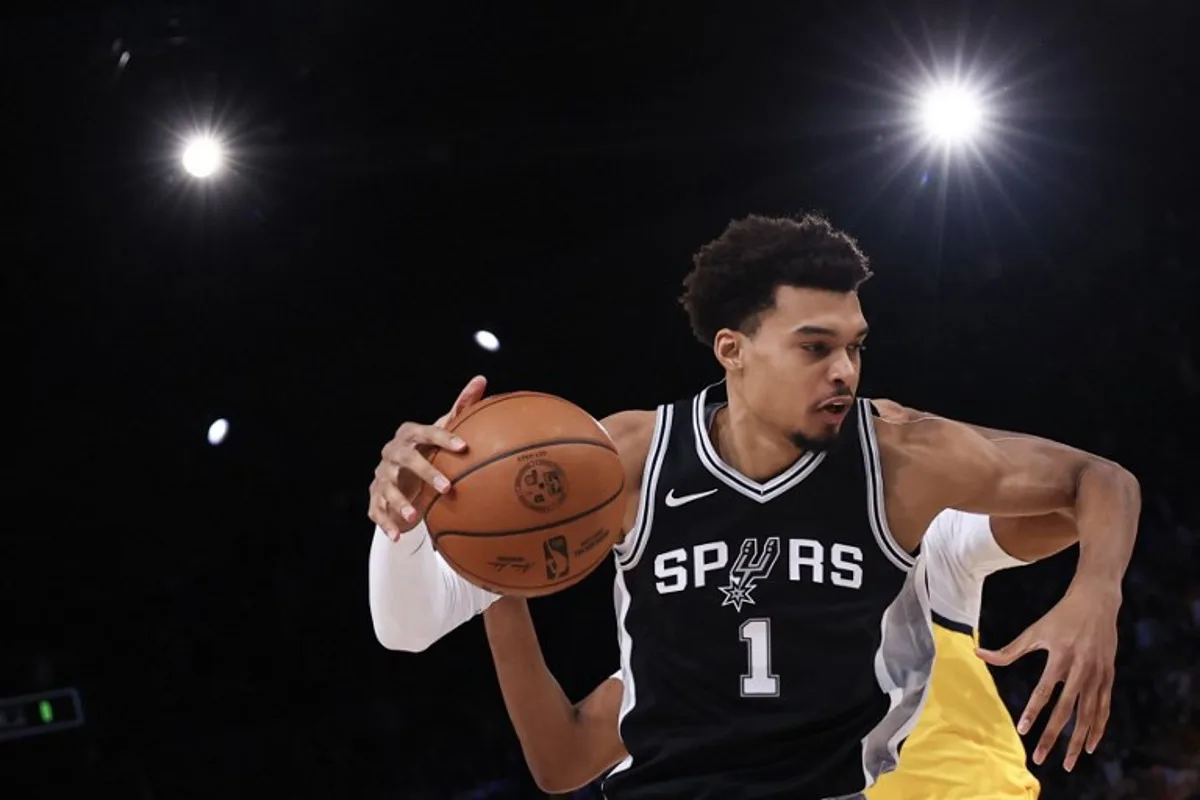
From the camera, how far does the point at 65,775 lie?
312 inches

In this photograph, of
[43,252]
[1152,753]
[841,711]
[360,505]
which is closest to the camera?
[841,711]

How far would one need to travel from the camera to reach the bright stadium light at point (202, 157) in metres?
6.89

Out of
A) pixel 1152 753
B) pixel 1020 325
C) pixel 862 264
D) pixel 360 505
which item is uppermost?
pixel 360 505

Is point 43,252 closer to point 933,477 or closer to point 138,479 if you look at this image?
point 138,479

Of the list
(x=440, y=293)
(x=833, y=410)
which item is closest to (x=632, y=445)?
(x=833, y=410)

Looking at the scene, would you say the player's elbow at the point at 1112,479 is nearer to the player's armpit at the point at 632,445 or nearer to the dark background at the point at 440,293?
the player's armpit at the point at 632,445

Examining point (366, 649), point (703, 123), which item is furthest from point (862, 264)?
point (366, 649)

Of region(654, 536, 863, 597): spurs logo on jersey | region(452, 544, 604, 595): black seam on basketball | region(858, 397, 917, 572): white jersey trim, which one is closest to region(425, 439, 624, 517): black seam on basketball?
region(452, 544, 604, 595): black seam on basketball

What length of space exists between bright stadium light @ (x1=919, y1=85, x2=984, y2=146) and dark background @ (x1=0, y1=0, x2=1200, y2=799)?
0.15m

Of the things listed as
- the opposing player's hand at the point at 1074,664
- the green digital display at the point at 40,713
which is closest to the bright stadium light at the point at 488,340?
the green digital display at the point at 40,713

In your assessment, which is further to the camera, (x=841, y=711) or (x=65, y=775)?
(x=65, y=775)

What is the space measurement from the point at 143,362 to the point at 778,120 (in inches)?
153

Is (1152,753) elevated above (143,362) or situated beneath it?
situated beneath

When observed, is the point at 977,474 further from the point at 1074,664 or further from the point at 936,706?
the point at 936,706
